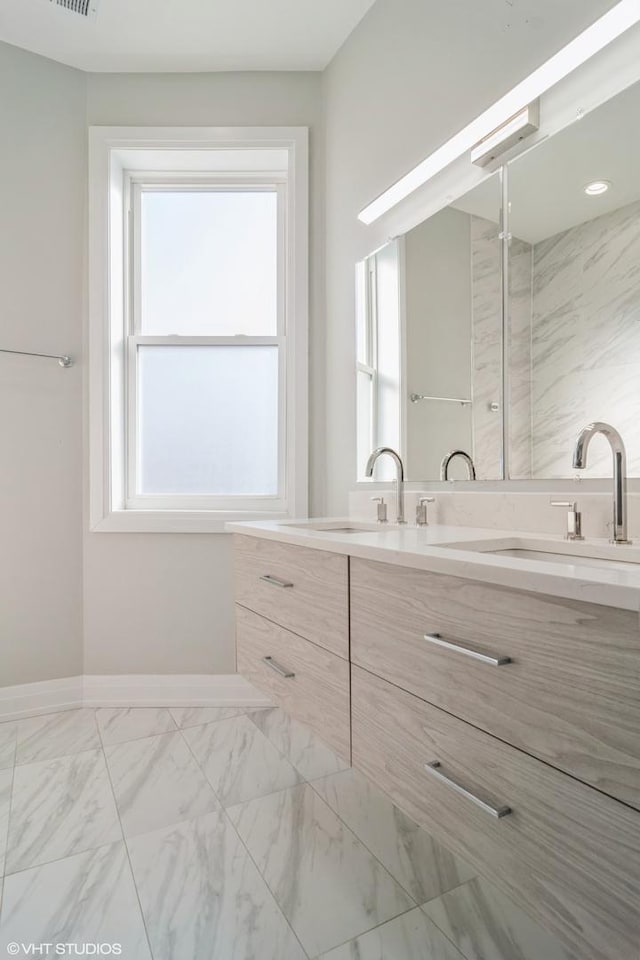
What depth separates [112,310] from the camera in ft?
7.59

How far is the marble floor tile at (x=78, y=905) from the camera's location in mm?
1081

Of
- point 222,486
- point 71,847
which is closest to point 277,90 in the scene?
point 222,486

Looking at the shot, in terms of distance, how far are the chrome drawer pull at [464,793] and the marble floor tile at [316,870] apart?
51 centimetres

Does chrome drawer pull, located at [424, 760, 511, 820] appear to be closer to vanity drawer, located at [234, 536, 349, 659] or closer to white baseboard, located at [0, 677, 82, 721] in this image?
vanity drawer, located at [234, 536, 349, 659]

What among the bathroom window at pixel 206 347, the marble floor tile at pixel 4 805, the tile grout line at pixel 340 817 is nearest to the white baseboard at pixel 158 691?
the tile grout line at pixel 340 817

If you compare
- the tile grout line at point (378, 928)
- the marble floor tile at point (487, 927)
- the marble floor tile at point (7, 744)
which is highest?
the marble floor tile at point (487, 927)

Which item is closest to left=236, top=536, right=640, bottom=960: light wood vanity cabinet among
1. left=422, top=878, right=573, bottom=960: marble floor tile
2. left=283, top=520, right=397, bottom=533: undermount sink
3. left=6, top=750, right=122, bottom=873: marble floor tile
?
left=422, top=878, right=573, bottom=960: marble floor tile

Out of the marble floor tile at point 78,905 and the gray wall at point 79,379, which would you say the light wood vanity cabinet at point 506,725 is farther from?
the gray wall at point 79,379

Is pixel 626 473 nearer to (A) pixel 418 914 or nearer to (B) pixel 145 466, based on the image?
(A) pixel 418 914

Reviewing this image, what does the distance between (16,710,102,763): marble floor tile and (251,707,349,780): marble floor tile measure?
A: 0.62m

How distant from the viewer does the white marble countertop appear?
623mm

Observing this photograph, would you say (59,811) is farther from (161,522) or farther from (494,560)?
(494,560)

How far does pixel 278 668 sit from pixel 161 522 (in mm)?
1089

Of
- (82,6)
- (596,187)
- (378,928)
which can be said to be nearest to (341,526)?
(378,928)
